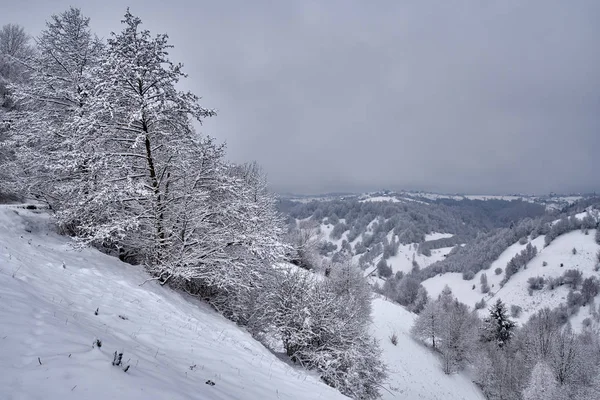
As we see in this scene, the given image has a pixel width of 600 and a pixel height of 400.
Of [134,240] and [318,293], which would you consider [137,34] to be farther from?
[318,293]

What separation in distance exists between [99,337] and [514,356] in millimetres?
57355

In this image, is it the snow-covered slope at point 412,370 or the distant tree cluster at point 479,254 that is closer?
the snow-covered slope at point 412,370

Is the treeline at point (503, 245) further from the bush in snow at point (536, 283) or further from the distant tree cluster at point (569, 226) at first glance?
the bush in snow at point (536, 283)

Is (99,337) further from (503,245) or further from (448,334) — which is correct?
(503,245)

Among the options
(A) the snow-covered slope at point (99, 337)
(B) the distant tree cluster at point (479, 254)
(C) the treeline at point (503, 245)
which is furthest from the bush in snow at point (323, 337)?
(B) the distant tree cluster at point (479, 254)

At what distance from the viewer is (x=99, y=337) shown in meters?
4.85

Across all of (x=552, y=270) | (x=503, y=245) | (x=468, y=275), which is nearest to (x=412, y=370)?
(x=552, y=270)

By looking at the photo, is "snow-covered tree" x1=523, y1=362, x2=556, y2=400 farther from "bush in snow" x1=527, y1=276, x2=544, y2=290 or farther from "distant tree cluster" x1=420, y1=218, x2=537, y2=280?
"distant tree cluster" x1=420, y1=218, x2=537, y2=280

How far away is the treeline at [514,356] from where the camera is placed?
2916 centimetres

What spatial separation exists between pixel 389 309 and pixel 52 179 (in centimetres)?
4585

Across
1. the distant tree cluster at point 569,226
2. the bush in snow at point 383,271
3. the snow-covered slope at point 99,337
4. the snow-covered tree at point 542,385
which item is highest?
the distant tree cluster at point 569,226

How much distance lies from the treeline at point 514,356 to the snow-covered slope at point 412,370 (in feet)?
6.30

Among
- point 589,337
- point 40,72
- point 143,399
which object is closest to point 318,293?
point 143,399

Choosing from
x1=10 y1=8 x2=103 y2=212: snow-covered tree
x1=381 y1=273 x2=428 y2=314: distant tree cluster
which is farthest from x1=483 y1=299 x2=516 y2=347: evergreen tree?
x1=10 y1=8 x2=103 y2=212: snow-covered tree
